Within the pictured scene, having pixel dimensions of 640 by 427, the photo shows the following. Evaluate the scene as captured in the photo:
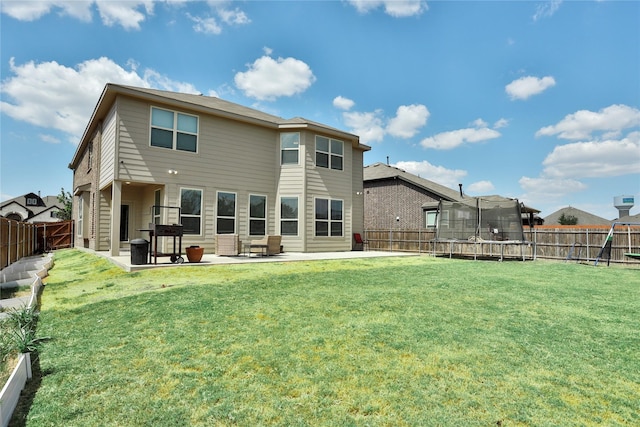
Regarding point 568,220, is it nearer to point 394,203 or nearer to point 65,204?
point 394,203

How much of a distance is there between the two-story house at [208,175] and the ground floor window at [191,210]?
0.03 m

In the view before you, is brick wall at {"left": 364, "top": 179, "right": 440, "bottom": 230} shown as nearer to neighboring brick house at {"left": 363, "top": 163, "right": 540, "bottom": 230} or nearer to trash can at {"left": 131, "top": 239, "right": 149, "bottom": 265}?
neighboring brick house at {"left": 363, "top": 163, "right": 540, "bottom": 230}

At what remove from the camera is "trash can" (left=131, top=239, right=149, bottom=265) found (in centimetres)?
785

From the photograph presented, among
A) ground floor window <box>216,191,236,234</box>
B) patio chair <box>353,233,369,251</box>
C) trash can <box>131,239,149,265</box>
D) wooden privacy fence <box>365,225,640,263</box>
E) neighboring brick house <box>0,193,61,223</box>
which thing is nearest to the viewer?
trash can <box>131,239,149,265</box>

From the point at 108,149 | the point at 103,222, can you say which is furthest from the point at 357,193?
the point at 103,222

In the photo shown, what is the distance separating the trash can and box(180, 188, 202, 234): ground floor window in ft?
9.54

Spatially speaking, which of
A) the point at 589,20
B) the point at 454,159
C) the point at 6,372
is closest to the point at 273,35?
the point at 589,20

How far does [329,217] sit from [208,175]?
16.7ft

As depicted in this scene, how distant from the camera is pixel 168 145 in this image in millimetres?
10812

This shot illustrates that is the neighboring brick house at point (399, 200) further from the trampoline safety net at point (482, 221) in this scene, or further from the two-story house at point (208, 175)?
the two-story house at point (208, 175)

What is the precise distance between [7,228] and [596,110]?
25866 mm

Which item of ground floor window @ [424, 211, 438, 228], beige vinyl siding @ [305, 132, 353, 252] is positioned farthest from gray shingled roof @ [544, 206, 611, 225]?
beige vinyl siding @ [305, 132, 353, 252]

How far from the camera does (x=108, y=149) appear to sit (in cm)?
1094

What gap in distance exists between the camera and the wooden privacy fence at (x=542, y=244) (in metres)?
11.1
